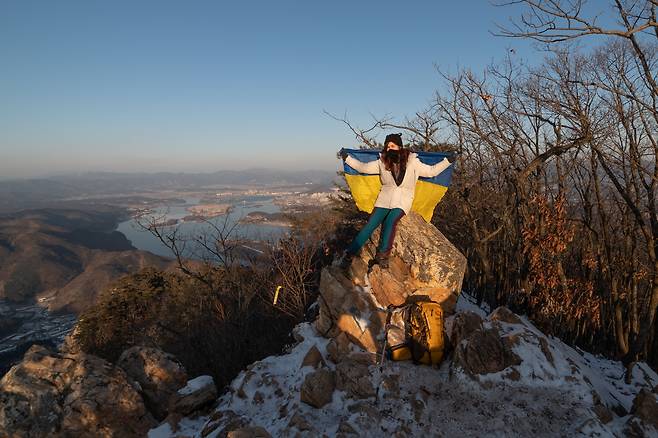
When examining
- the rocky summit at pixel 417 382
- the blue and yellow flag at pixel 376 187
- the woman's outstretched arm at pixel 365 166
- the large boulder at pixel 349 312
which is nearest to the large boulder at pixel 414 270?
the rocky summit at pixel 417 382

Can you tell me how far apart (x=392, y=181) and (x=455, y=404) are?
11.7 ft

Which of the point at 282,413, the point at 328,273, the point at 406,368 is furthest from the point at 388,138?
the point at 282,413

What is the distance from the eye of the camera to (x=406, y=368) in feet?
17.6

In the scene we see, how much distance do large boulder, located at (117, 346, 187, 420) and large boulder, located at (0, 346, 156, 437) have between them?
441 millimetres

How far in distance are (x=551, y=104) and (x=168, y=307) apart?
2031cm

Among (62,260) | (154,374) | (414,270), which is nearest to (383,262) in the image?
(414,270)

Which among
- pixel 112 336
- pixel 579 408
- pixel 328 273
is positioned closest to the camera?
pixel 579 408

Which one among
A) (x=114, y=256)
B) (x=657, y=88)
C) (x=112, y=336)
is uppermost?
(x=657, y=88)

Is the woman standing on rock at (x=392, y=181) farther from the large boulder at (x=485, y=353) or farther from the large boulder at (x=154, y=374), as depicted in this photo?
the large boulder at (x=154, y=374)

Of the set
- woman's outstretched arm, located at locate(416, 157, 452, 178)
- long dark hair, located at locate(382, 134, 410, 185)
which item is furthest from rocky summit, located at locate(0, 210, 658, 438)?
long dark hair, located at locate(382, 134, 410, 185)

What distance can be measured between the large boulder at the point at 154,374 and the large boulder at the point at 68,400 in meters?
0.44

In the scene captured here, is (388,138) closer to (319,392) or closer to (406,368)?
(406,368)

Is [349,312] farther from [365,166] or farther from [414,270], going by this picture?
[365,166]

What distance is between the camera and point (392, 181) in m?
6.24
